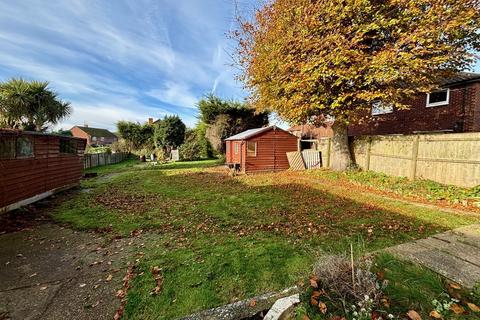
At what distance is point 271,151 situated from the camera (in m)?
15.7

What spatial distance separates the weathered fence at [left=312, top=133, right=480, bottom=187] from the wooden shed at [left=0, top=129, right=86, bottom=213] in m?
13.7

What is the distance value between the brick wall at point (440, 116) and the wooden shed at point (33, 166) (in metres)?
12.9

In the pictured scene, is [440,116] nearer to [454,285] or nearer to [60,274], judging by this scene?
[454,285]

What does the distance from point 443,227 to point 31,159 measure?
477 inches

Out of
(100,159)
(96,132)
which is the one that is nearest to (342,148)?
(100,159)

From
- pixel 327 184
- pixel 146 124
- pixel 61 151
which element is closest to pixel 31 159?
pixel 61 151

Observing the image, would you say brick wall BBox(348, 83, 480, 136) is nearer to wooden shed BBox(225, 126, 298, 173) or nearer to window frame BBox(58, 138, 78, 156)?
wooden shed BBox(225, 126, 298, 173)

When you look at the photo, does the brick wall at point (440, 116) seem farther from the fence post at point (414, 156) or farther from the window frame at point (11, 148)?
the window frame at point (11, 148)

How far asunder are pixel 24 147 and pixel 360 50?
12678mm

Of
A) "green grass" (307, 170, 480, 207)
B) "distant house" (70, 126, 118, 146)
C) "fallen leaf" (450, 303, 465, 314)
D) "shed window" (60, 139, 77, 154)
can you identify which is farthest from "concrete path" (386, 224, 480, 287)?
"distant house" (70, 126, 118, 146)

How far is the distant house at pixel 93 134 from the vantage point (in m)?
55.0

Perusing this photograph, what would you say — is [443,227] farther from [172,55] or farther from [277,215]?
[172,55]

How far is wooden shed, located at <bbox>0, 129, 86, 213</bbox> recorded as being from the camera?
6622 millimetres

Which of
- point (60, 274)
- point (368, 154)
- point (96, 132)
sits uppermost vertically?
point (96, 132)
